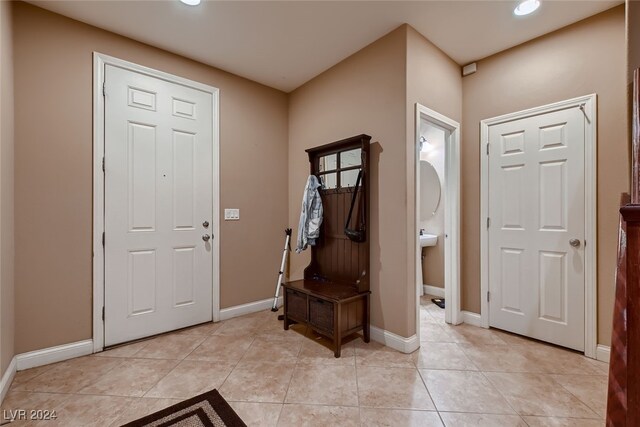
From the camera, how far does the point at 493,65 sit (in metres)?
2.77

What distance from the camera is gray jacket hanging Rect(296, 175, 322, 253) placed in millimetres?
2910

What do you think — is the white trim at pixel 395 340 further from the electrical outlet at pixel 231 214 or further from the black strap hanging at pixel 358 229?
the electrical outlet at pixel 231 214

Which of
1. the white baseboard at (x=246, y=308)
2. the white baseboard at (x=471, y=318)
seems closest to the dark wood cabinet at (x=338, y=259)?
the white baseboard at (x=246, y=308)

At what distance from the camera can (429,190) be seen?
4.11 m

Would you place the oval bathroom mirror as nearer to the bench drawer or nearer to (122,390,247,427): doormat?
the bench drawer

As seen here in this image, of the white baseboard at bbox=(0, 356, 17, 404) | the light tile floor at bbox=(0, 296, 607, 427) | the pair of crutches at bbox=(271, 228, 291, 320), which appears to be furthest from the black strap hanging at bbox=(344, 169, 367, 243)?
the white baseboard at bbox=(0, 356, 17, 404)

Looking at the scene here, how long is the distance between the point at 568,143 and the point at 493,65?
3.47 ft

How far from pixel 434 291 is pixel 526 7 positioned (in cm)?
325

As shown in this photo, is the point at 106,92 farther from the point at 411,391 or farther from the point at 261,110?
the point at 411,391

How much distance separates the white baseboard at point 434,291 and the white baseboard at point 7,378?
4.21 metres

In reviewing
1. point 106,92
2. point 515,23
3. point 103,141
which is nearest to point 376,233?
point 515,23

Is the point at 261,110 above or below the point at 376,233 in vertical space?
above

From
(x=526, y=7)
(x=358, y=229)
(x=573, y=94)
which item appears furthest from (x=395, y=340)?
(x=526, y=7)

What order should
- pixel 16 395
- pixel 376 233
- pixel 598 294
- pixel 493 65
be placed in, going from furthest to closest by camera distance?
pixel 493 65 → pixel 376 233 → pixel 598 294 → pixel 16 395
